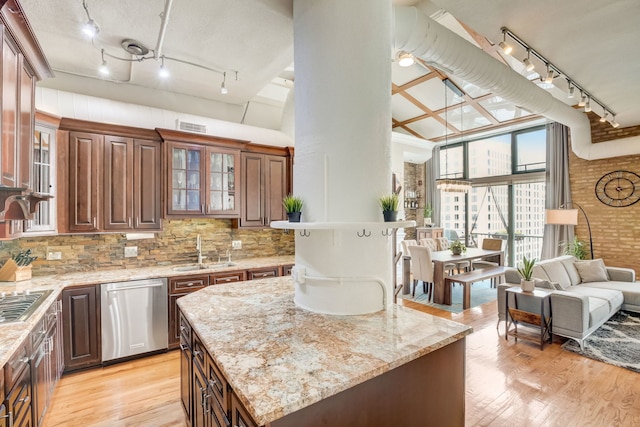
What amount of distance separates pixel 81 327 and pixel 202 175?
2.03m

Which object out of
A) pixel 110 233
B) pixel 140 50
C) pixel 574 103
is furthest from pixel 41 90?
pixel 574 103

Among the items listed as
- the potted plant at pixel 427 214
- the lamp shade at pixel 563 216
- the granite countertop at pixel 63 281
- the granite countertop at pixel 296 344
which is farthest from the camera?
the potted plant at pixel 427 214

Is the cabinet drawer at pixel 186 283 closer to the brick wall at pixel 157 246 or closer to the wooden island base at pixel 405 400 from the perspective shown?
the brick wall at pixel 157 246

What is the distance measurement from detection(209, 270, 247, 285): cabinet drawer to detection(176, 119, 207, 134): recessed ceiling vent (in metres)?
1.82

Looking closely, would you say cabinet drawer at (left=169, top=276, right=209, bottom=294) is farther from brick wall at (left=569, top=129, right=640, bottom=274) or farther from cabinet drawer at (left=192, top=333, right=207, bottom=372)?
brick wall at (left=569, top=129, right=640, bottom=274)

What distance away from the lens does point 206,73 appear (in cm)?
354

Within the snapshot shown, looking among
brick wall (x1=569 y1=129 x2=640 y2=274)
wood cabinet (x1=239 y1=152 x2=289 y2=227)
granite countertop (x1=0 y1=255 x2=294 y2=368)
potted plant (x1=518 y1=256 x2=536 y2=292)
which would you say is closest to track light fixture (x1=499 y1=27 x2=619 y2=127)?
brick wall (x1=569 y1=129 x2=640 y2=274)

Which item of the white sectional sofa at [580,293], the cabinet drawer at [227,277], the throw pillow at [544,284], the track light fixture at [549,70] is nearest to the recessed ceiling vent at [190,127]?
the cabinet drawer at [227,277]

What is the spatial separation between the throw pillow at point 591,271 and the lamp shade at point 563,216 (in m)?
0.76

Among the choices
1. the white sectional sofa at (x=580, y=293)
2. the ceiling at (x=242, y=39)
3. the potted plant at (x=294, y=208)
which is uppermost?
the ceiling at (x=242, y=39)

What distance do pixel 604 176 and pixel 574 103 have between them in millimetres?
1535

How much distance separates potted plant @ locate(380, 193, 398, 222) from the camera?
1894 mm

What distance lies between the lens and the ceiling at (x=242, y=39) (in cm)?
247

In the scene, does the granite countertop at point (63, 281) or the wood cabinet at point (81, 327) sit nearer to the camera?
the granite countertop at point (63, 281)
